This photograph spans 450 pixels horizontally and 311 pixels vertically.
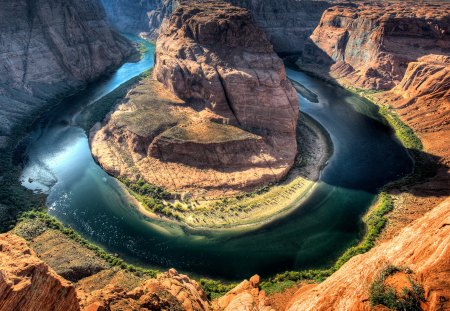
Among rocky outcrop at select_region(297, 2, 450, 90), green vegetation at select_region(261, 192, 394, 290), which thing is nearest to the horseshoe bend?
green vegetation at select_region(261, 192, 394, 290)

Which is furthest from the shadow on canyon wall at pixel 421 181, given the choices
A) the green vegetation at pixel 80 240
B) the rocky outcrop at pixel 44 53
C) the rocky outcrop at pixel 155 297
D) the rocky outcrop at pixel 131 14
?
the rocky outcrop at pixel 131 14

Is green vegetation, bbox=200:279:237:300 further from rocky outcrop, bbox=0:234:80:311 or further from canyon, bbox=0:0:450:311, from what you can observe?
rocky outcrop, bbox=0:234:80:311

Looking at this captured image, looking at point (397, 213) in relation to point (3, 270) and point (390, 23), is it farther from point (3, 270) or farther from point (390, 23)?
point (390, 23)

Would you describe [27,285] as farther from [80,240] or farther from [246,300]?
[80,240]

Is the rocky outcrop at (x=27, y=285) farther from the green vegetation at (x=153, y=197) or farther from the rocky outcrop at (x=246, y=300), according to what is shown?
the green vegetation at (x=153, y=197)

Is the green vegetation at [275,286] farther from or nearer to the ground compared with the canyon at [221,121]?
nearer to the ground

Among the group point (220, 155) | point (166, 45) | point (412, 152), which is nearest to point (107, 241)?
point (220, 155)

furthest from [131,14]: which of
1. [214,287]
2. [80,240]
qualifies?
[214,287]
